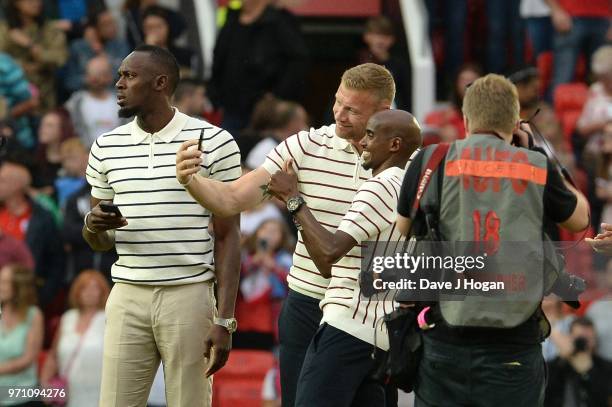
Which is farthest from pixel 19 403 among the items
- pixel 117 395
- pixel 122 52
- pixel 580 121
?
pixel 580 121

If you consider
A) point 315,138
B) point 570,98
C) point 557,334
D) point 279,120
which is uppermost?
point 315,138

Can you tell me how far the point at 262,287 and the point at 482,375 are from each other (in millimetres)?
5022

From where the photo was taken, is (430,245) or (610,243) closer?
(430,245)

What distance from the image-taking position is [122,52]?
1327 centimetres

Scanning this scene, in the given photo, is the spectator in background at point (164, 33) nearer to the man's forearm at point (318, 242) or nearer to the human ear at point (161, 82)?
the human ear at point (161, 82)

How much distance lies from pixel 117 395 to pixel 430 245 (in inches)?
67.3

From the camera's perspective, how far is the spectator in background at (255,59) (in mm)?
12344

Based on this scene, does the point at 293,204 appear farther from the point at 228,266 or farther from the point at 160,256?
the point at 160,256

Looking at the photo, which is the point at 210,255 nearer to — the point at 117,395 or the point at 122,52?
the point at 117,395

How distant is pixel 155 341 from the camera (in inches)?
273

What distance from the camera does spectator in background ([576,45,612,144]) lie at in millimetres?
12594

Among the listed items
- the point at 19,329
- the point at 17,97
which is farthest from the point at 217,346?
the point at 17,97

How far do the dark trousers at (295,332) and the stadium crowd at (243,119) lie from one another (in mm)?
2570

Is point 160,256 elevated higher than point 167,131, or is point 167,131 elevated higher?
point 167,131
